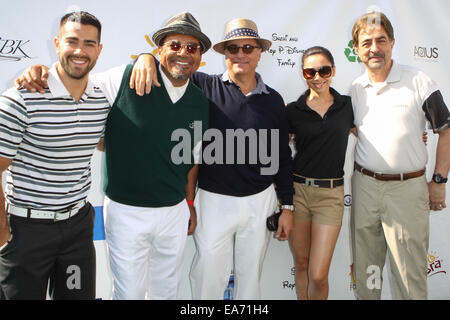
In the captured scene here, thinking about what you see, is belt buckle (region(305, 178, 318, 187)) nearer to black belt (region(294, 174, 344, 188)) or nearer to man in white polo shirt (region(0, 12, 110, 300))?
black belt (region(294, 174, 344, 188))

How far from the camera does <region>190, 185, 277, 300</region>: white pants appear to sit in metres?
2.36

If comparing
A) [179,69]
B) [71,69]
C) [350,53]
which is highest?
[350,53]

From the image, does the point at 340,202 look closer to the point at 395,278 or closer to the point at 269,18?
the point at 395,278

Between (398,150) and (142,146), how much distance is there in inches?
70.0

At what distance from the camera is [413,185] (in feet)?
7.92

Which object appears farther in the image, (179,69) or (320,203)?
(320,203)

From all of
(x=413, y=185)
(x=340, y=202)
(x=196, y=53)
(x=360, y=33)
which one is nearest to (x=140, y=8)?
(x=196, y=53)

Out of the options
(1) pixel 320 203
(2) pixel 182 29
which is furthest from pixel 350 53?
(2) pixel 182 29

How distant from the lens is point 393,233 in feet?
8.04

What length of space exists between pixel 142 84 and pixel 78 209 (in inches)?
31.7

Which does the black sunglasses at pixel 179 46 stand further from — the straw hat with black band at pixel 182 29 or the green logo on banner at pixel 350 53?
the green logo on banner at pixel 350 53

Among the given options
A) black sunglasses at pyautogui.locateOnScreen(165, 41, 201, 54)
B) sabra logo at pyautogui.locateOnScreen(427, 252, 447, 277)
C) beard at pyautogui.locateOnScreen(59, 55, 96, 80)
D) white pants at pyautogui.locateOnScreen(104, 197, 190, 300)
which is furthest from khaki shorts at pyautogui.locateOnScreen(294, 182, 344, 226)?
beard at pyautogui.locateOnScreen(59, 55, 96, 80)

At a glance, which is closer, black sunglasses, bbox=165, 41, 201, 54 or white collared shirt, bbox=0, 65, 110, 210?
white collared shirt, bbox=0, 65, 110, 210

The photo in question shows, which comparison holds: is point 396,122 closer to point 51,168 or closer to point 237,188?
point 237,188
